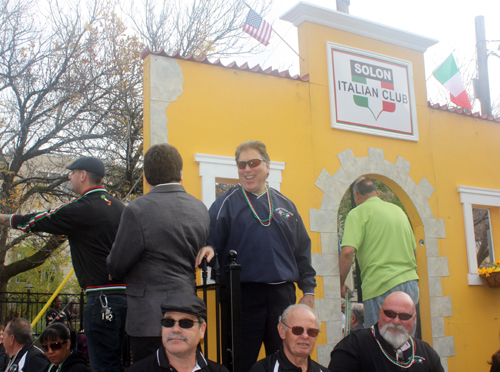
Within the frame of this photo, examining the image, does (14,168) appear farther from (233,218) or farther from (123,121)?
(233,218)

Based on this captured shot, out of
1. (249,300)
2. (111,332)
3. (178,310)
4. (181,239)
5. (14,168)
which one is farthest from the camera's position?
(14,168)

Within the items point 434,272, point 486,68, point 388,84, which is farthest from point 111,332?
point 486,68

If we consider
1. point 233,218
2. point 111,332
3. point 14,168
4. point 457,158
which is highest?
point 14,168

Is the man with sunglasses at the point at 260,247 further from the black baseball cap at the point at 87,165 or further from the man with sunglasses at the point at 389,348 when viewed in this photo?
the black baseball cap at the point at 87,165

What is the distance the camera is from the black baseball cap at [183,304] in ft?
8.75

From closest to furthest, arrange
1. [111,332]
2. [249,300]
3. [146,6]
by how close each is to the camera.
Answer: [111,332], [249,300], [146,6]

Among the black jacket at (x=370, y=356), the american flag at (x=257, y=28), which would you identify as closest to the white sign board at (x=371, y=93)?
the american flag at (x=257, y=28)

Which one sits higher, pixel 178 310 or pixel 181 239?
pixel 181 239

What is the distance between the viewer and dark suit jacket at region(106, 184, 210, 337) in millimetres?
2795

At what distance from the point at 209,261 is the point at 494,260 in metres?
5.78

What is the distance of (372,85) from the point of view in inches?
260

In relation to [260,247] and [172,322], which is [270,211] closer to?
[260,247]

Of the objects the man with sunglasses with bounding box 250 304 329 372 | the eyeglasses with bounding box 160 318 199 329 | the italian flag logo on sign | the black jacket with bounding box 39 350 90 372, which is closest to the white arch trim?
the italian flag logo on sign

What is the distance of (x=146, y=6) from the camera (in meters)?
12.8
